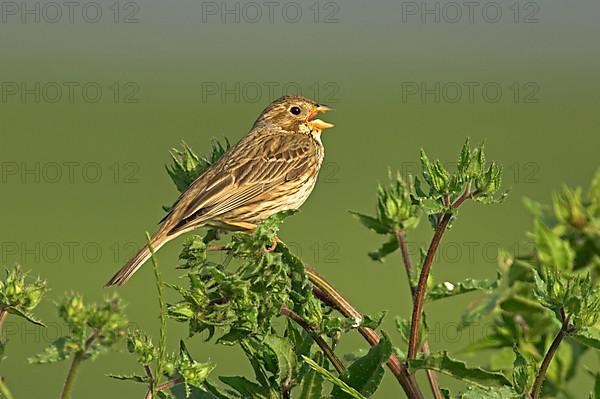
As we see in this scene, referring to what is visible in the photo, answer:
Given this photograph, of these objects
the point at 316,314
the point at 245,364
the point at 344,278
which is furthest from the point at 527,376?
the point at 344,278

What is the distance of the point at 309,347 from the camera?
2629 mm

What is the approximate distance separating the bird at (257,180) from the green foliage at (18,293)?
2.01 metres

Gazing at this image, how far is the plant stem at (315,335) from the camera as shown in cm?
258

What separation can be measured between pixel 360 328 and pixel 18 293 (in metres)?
0.84

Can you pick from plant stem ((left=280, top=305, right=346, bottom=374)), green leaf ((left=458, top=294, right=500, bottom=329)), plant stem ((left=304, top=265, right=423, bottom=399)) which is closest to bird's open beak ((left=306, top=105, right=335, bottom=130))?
green leaf ((left=458, top=294, right=500, bottom=329))

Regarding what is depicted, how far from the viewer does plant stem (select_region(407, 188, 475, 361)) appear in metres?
2.55

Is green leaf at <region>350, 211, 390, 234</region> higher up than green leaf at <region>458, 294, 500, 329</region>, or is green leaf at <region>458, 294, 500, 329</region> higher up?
green leaf at <region>350, 211, 390, 234</region>

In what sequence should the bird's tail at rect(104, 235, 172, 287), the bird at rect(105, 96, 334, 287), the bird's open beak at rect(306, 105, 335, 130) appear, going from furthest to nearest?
the bird's open beak at rect(306, 105, 335, 130)
the bird at rect(105, 96, 334, 287)
the bird's tail at rect(104, 235, 172, 287)

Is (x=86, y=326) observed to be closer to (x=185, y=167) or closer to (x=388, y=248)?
(x=388, y=248)

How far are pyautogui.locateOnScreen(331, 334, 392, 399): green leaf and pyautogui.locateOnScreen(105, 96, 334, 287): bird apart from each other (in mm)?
2043

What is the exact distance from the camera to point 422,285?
2.63m

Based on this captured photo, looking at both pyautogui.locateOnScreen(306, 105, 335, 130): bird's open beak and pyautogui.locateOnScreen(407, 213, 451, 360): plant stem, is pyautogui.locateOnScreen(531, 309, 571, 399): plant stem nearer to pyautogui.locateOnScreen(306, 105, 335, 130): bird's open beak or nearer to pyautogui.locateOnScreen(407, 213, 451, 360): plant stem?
pyautogui.locateOnScreen(407, 213, 451, 360): plant stem

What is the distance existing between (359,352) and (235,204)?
2627mm
